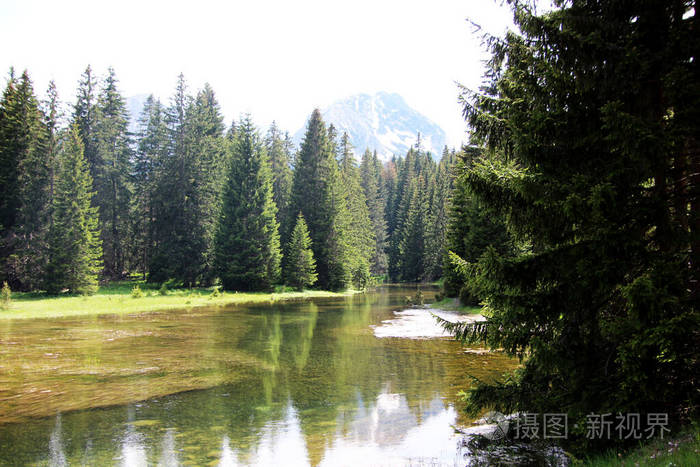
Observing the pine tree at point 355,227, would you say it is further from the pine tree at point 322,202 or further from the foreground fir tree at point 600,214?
the foreground fir tree at point 600,214

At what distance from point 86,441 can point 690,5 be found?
1189 centimetres

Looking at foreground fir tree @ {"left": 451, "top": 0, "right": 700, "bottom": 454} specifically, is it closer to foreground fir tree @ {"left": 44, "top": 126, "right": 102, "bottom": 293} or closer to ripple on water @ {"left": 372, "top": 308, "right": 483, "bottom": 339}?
ripple on water @ {"left": 372, "top": 308, "right": 483, "bottom": 339}

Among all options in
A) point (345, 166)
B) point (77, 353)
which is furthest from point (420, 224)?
point (77, 353)

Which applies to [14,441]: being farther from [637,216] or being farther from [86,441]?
[637,216]

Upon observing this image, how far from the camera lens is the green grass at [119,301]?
27.6 metres

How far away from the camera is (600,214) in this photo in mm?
5457

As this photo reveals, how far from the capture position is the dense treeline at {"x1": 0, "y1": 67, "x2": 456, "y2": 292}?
3659 cm

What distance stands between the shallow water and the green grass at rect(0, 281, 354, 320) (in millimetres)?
6034

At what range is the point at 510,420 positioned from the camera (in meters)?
7.96

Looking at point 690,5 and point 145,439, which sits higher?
point 690,5

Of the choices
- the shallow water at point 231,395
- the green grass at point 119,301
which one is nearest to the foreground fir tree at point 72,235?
the green grass at point 119,301

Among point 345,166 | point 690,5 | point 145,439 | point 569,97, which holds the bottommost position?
point 145,439

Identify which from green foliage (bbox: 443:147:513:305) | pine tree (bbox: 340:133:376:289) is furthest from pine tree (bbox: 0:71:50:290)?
green foliage (bbox: 443:147:513:305)

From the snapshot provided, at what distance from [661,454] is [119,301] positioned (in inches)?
1352
